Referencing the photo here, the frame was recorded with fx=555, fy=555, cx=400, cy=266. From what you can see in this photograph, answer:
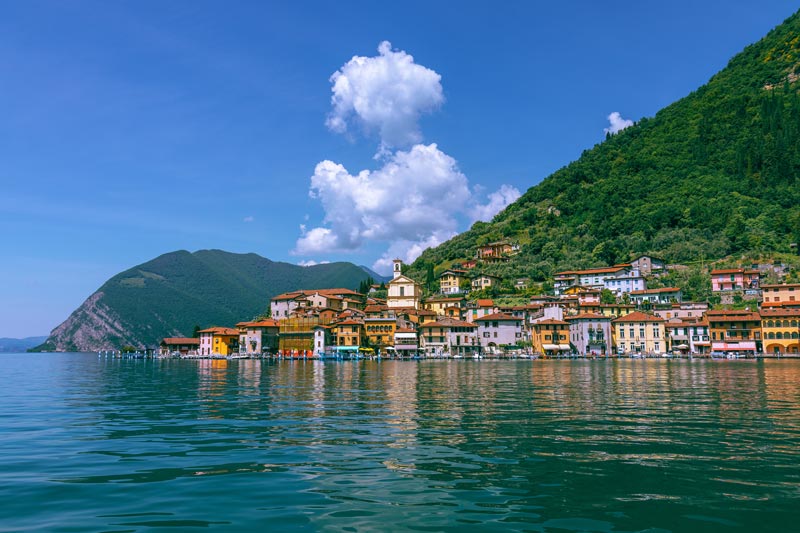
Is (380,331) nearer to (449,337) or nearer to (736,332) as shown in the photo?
(449,337)

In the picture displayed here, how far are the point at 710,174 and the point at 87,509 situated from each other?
183 m

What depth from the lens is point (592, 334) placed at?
331 ft

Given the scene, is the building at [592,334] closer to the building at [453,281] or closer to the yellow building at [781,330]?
the yellow building at [781,330]

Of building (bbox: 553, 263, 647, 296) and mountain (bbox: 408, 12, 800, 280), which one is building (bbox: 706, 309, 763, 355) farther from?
mountain (bbox: 408, 12, 800, 280)

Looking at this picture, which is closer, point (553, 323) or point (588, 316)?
point (588, 316)

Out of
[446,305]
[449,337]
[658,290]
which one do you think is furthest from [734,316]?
[446,305]

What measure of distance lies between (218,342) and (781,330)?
112 m

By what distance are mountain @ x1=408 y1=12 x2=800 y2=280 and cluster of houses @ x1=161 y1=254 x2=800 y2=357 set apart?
16.6m

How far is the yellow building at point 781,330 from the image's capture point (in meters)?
87.8

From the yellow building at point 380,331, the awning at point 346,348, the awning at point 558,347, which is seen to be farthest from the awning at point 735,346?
the awning at point 346,348

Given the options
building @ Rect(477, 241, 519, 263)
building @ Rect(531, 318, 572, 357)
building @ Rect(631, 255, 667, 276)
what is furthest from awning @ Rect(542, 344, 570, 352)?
building @ Rect(477, 241, 519, 263)

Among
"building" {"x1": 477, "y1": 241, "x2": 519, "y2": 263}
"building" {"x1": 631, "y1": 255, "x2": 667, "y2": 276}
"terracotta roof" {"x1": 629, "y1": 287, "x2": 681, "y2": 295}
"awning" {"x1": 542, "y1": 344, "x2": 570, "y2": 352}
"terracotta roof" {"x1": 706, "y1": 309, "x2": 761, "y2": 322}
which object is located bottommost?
"awning" {"x1": 542, "y1": 344, "x2": 570, "y2": 352}

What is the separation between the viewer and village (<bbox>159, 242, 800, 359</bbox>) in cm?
9238

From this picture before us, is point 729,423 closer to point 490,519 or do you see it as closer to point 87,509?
point 490,519
